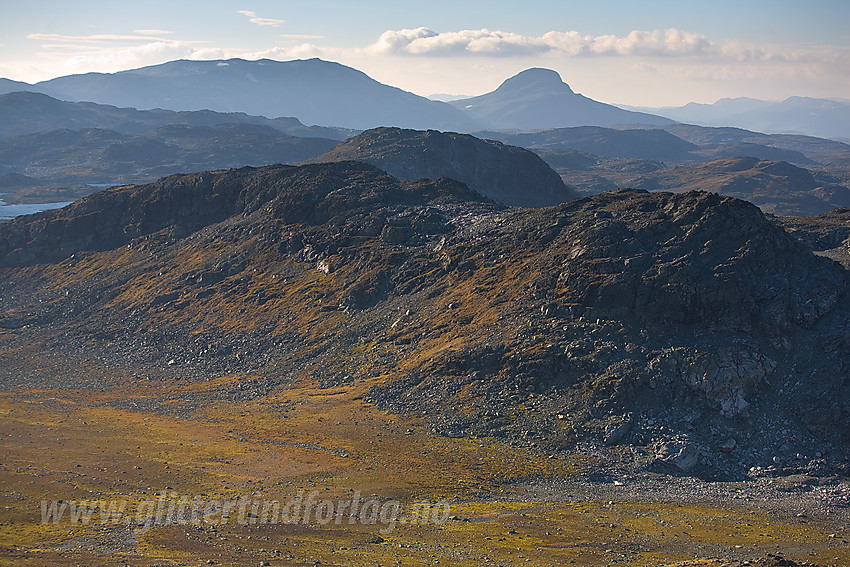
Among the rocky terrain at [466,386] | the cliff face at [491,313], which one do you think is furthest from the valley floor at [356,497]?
the cliff face at [491,313]

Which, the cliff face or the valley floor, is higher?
the cliff face

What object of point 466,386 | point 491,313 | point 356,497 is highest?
point 491,313

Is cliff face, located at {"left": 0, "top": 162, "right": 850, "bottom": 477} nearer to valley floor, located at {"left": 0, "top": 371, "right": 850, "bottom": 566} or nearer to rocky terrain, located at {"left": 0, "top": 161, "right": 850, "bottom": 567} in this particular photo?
rocky terrain, located at {"left": 0, "top": 161, "right": 850, "bottom": 567}

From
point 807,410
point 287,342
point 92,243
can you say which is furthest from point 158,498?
point 92,243

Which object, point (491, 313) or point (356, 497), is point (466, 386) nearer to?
point (491, 313)

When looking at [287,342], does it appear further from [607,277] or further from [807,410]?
[807,410]

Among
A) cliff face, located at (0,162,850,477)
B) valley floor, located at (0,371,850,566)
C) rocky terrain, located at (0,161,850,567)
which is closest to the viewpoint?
valley floor, located at (0,371,850,566)

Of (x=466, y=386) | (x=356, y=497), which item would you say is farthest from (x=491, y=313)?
(x=356, y=497)

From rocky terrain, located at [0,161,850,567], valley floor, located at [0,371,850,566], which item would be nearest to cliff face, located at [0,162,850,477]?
rocky terrain, located at [0,161,850,567]

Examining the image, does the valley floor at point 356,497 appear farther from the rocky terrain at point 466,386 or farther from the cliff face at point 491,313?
the cliff face at point 491,313
